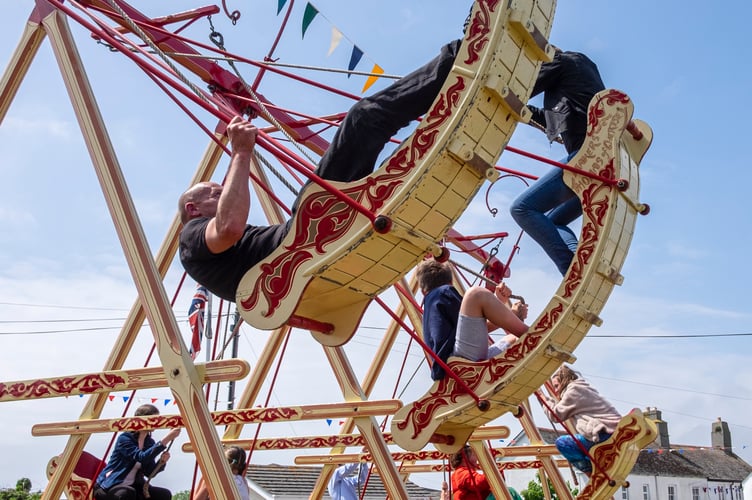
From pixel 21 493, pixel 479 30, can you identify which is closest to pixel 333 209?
pixel 479 30

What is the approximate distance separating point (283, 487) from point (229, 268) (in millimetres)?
15365

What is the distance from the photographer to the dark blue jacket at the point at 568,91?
4.41 meters

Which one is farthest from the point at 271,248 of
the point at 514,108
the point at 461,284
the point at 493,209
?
the point at 461,284

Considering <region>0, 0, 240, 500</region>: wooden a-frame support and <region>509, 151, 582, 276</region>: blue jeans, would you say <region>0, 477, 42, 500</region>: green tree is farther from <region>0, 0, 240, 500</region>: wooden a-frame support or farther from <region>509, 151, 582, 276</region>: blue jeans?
<region>509, 151, 582, 276</region>: blue jeans

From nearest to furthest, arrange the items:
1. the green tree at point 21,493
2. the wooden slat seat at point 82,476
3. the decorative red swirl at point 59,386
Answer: the decorative red swirl at point 59,386 → the wooden slat seat at point 82,476 → the green tree at point 21,493

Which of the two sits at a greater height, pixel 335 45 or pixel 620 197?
pixel 335 45

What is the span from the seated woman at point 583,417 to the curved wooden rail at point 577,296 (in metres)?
1.16

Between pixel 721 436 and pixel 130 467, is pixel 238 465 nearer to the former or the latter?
pixel 130 467

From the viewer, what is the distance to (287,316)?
11.1ft

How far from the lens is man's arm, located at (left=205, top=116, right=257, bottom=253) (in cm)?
343

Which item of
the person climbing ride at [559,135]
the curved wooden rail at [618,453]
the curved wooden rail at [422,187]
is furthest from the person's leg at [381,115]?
the curved wooden rail at [618,453]

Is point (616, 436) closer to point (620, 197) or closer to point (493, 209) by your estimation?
point (620, 197)

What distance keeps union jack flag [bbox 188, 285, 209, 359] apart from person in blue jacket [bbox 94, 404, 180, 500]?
1.15 meters

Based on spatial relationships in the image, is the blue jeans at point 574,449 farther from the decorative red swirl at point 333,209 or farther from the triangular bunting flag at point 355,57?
the triangular bunting flag at point 355,57
